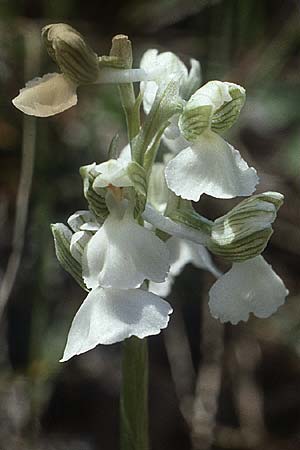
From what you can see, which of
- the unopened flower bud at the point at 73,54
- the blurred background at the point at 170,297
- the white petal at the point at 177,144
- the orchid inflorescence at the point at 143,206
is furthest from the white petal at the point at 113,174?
the blurred background at the point at 170,297

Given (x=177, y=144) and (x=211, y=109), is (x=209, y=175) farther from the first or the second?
(x=177, y=144)

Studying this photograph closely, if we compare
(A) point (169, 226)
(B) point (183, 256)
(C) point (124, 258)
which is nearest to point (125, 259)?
(C) point (124, 258)

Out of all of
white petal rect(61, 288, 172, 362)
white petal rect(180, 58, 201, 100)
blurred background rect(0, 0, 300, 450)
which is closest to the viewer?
white petal rect(61, 288, 172, 362)

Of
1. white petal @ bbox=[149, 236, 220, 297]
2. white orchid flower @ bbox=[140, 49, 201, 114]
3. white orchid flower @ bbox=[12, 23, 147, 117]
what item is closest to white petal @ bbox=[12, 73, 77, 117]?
white orchid flower @ bbox=[12, 23, 147, 117]

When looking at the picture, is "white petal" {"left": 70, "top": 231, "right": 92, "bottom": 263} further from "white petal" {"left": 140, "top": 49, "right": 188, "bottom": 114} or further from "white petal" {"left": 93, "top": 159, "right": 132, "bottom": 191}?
"white petal" {"left": 140, "top": 49, "right": 188, "bottom": 114}

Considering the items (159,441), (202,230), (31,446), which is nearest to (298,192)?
(159,441)

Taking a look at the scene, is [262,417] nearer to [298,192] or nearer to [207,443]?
[207,443]
